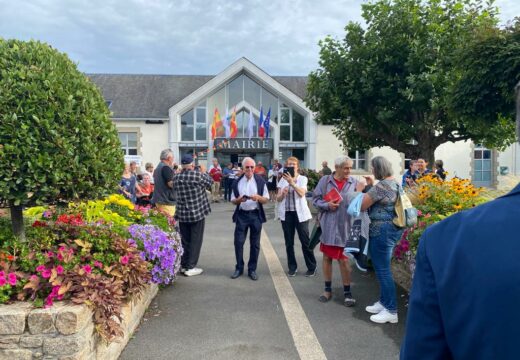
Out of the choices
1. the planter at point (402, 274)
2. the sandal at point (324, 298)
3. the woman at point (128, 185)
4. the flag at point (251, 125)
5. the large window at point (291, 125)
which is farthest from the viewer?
the large window at point (291, 125)

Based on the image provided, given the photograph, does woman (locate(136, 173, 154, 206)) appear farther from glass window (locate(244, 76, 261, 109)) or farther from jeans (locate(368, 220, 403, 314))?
glass window (locate(244, 76, 261, 109))

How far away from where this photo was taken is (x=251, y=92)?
2339 centimetres

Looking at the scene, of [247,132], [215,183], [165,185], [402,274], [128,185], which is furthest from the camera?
[247,132]

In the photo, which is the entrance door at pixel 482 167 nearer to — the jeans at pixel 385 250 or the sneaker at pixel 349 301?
the sneaker at pixel 349 301

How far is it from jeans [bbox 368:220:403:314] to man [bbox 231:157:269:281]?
2.01m

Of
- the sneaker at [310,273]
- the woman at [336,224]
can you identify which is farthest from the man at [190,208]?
the woman at [336,224]

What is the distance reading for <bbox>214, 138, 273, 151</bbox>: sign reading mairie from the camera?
22.5 meters

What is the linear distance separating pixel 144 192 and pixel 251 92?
1512cm

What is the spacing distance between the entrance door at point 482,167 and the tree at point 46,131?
25.7 metres

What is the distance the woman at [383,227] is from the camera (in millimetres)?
4121

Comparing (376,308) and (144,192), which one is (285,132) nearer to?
(144,192)

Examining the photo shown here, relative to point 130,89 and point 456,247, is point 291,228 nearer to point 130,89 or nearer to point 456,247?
point 456,247

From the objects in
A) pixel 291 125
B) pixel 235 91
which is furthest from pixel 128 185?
pixel 291 125

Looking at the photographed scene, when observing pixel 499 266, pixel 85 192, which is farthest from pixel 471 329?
pixel 85 192
